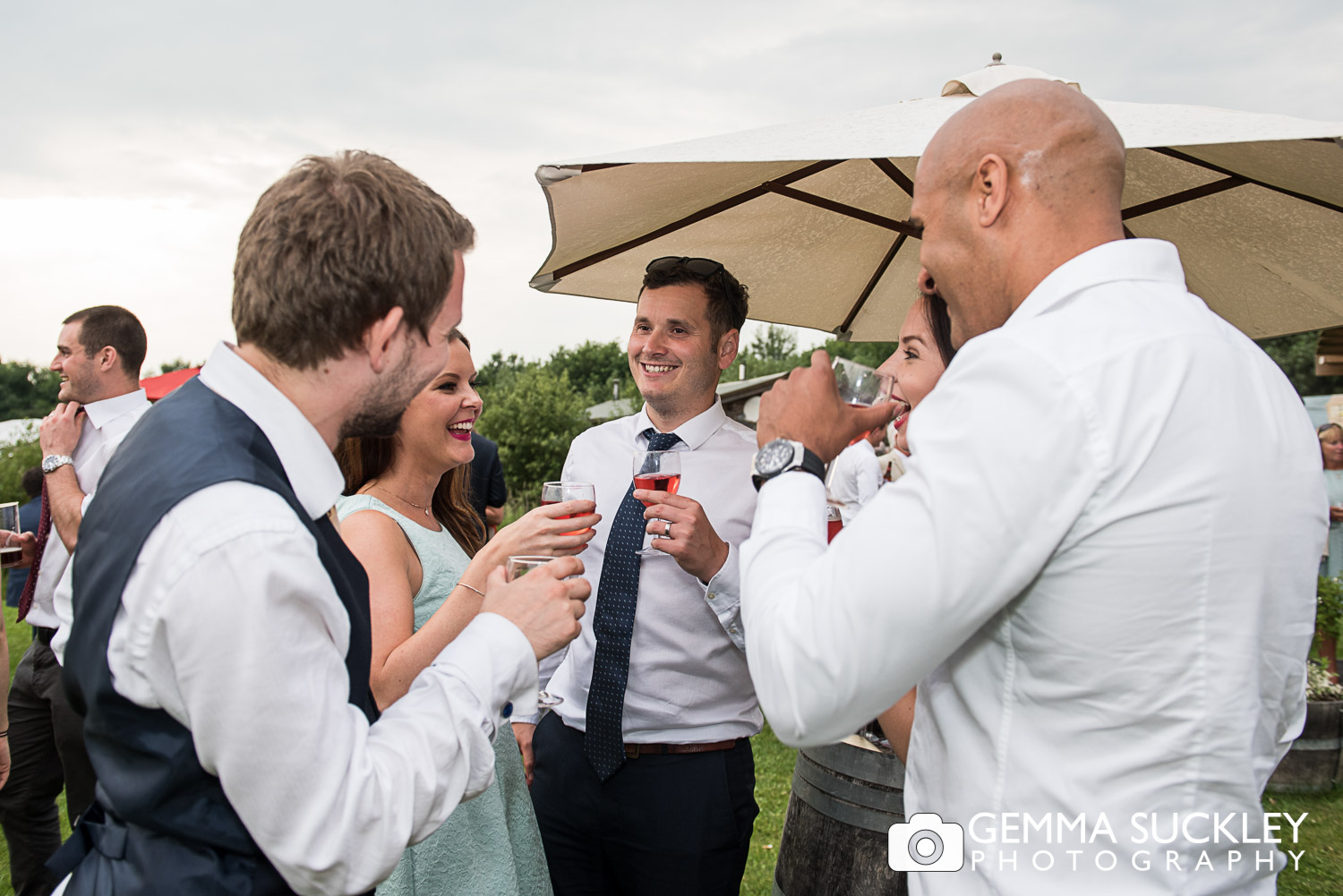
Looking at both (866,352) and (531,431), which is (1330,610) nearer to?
(531,431)

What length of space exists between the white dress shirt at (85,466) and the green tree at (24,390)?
251 ft

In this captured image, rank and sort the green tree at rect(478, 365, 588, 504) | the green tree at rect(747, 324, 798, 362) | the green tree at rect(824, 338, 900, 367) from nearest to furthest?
the green tree at rect(478, 365, 588, 504)
the green tree at rect(824, 338, 900, 367)
the green tree at rect(747, 324, 798, 362)

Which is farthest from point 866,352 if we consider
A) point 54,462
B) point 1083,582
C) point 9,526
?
point 1083,582

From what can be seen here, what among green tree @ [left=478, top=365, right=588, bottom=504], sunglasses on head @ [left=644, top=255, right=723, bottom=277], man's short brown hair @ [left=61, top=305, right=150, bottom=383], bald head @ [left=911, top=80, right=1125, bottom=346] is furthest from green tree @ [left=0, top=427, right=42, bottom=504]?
bald head @ [left=911, top=80, right=1125, bottom=346]

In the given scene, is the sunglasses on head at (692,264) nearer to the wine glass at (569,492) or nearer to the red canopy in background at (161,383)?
the wine glass at (569,492)

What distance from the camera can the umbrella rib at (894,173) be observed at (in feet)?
10.3

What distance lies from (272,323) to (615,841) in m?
2.09

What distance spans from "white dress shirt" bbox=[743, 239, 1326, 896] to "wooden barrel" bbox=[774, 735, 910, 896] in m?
1.36

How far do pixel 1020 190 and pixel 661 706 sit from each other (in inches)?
79.1

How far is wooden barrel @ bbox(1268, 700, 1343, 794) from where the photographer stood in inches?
223

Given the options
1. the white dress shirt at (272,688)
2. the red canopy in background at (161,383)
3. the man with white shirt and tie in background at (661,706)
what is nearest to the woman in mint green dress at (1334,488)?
the man with white shirt and tie in background at (661,706)

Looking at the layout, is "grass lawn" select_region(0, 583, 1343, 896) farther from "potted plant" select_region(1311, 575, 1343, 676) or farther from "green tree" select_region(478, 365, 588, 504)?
"green tree" select_region(478, 365, 588, 504)

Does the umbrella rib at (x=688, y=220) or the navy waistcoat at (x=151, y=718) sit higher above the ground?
the umbrella rib at (x=688, y=220)

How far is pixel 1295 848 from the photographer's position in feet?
16.3
